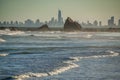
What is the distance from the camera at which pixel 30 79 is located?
22016 mm

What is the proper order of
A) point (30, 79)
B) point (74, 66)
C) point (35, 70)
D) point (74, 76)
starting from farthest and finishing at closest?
point (74, 66), point (35, 70), point (74, 76), point (30, 79)

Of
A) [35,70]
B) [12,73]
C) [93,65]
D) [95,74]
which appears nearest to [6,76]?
[12,73]

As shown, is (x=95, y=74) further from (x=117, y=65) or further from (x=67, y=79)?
(x=117, y=65)

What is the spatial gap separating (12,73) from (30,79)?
2.82m

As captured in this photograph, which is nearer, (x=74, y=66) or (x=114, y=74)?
(x=114, y=74)

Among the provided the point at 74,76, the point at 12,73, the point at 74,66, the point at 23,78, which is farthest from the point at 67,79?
the point at 74,66

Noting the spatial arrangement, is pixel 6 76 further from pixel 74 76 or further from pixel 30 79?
pixel 74 76

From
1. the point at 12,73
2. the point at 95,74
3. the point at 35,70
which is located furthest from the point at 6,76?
the point at 95,74

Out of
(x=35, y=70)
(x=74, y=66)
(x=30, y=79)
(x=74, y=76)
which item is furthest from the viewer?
(x=74, y=66)

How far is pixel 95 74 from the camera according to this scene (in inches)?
956

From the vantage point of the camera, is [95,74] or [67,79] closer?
[67,79]

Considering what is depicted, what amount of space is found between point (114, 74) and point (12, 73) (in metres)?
7.24

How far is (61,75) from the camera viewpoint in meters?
23.8

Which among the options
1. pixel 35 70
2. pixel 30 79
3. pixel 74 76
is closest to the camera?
pixel 30 79
